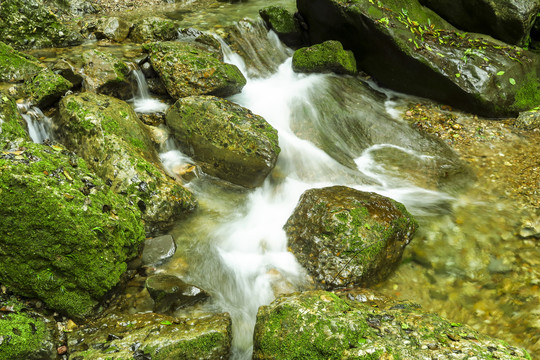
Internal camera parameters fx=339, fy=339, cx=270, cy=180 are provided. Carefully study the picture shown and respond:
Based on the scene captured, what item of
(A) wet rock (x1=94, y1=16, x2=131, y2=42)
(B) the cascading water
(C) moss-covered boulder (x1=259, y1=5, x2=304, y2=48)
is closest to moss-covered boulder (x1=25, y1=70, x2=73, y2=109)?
(B) the cascading water

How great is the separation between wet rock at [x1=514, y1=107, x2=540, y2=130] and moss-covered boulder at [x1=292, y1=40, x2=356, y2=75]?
14.8ft

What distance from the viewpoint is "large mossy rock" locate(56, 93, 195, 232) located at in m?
5.59

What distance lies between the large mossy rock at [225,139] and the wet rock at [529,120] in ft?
21.1

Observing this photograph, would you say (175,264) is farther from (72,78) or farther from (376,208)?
(72,78)

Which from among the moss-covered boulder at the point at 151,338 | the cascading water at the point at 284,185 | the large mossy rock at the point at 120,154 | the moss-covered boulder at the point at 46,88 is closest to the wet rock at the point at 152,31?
the cascading water at the point at 284,185

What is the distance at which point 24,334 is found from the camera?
135 inches

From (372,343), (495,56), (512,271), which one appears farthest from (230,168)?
(495,56)

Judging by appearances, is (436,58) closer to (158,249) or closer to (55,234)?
(158,249)

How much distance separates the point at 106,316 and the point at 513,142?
9.16 meters

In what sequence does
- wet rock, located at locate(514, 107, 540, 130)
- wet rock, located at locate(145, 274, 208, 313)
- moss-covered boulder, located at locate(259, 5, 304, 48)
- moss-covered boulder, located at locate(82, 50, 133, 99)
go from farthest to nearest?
moss-covered boulder, located at locate(259, 5, 304, 48), wet rock, located at locate(514, 107, 540, 130), moss-covered boulder, located at locate(82, 50, 133, 99), wet rock, located at locate(145, 274, 208, 313)

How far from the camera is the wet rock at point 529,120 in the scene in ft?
27.8

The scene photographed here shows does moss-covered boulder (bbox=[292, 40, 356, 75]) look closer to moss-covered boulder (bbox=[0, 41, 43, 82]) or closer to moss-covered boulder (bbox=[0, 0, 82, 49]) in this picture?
moss-covered boulder (bbox=[0, 41, 43, 82])

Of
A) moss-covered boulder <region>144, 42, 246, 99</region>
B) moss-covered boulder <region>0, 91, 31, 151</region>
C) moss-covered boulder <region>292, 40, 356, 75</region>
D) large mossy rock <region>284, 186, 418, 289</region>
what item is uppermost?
moss-covered boulder <region>292, 40, 356, 75</region>

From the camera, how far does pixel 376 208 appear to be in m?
5.32
